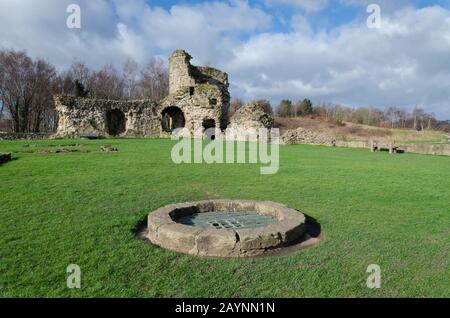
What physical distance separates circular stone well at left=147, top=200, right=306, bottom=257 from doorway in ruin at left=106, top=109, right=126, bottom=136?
1116 inches

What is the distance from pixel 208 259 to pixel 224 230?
1.66 feet

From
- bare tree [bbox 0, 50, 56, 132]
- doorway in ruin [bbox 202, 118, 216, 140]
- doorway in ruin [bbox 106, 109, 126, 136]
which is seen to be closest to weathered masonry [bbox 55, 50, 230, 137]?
doorway in ruin [bbox 202, 118, 216, 140]

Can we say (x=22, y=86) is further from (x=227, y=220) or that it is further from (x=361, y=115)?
(x=361, y=115)

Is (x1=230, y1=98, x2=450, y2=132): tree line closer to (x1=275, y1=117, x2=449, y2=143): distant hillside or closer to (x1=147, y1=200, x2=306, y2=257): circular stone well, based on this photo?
(x1=275, y1=117, x2=449, y2=143): distant hillside

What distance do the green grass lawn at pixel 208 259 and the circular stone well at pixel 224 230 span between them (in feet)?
0.70

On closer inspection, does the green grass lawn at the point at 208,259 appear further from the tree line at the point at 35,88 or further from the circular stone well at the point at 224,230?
the tree line at the point at 35,88

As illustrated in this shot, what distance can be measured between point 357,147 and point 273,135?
6362 mm

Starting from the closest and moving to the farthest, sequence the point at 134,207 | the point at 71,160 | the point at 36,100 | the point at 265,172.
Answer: the point at 134,207 → the point at 265,172 → the point at 71,160 → the point at 36,100

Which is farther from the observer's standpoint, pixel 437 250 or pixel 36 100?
pixel 36 100

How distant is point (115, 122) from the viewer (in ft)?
108

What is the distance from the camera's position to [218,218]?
552cm

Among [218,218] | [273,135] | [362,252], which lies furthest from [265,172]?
[273,135]
